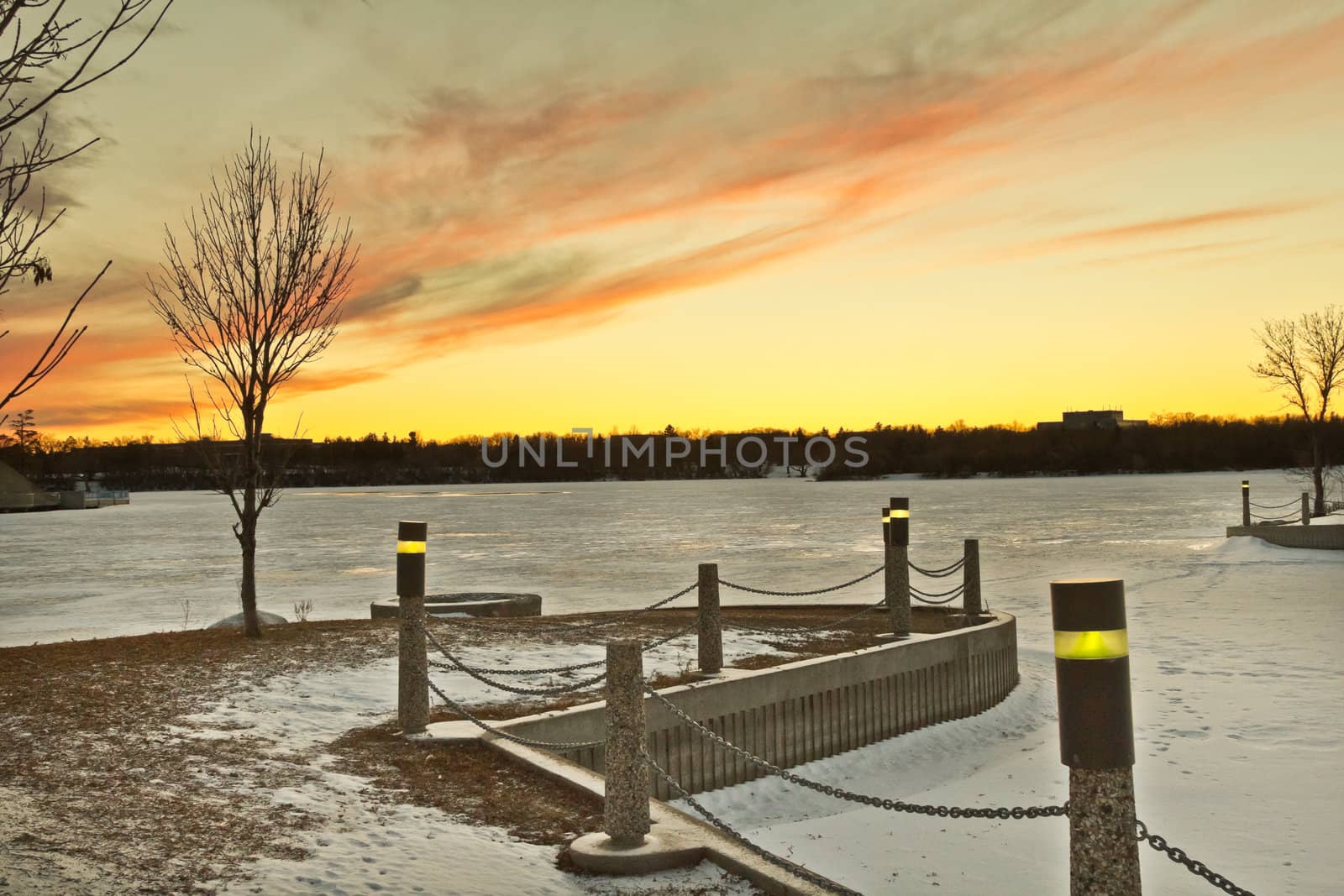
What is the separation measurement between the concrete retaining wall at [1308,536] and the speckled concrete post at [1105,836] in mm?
32646

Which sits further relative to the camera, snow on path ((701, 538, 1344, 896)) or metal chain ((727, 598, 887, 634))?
metal chain ((727, 598, 887, 634))

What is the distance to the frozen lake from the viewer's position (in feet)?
80.5

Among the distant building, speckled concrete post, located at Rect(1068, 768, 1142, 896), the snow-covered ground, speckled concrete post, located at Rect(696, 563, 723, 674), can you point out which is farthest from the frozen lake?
the distant building

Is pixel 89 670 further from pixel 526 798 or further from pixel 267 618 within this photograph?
pixel 267 618

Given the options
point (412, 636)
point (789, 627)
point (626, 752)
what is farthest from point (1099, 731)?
point (789, 627)

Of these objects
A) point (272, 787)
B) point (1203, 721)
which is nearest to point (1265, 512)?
point (1203, 721)

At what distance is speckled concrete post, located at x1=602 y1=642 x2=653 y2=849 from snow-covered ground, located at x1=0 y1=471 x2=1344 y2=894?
1.35 feet

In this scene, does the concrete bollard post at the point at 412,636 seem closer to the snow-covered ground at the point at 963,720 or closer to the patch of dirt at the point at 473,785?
the patch of dirt at the point at 473,785

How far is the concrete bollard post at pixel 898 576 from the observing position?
12.1 metres

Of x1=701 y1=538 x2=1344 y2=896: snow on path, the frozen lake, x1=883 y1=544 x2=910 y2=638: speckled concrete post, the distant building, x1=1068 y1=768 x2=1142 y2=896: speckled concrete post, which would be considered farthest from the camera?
the distant building

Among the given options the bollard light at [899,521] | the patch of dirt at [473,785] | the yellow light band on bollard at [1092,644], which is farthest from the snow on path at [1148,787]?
the yellow light band on bollard at [1092,644]

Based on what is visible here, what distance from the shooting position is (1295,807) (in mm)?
8883

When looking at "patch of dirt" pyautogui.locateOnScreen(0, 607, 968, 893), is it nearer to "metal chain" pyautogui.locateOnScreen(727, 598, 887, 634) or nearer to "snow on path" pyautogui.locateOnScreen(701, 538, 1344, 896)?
"metal chain" pyautogui.locateOnScreen(727, 598, 887, 634)

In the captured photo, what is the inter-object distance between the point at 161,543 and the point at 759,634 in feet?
155
